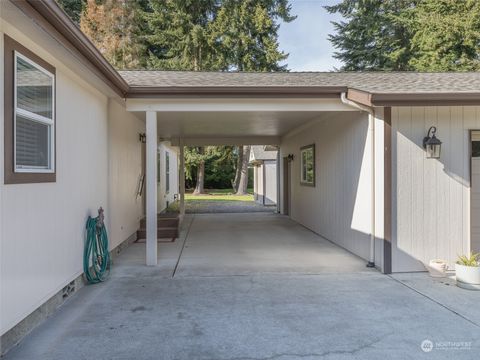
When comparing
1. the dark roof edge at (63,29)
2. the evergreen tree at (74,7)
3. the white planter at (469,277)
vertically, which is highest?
the evergreen tree at (74,7)

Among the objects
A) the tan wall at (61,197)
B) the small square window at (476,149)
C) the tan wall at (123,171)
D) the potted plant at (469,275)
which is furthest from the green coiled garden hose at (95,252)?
the small square window at (476,149)

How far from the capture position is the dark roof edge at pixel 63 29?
2756 millimetres

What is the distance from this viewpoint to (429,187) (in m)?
5.61

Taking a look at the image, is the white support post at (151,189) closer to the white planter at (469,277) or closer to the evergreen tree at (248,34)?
the white planter at (469,277)

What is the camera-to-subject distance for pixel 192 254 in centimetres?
689

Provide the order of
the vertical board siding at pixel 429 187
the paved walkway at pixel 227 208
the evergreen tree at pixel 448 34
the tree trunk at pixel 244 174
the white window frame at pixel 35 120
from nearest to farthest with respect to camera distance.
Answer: the white window frame at pixel 35 120 → the vertical board siding at pixel 429 187 → the paved walkway at pixel 227 208 → the evergreen tree at pixel 448 34 → the tree trunk at pixel 244 174

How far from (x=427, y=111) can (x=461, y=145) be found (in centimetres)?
77

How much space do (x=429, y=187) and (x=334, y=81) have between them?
2789 mm

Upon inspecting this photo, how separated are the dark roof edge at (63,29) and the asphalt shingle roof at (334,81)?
1.50 metres

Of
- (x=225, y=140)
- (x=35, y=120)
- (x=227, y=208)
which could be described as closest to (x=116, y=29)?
(x=225, y=140)

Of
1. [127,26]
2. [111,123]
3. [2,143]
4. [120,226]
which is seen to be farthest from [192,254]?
[127,26]

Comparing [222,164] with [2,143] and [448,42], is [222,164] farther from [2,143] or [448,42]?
[2,143]

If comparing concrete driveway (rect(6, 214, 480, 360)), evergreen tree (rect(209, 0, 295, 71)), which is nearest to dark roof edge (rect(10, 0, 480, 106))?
concrete driveway (rect(6, 214, 480, 360))

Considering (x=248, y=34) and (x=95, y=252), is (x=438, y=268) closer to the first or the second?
(x=95, y=252)
